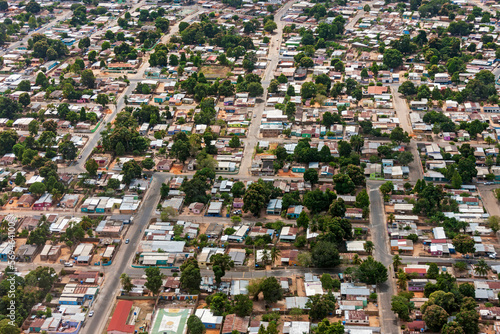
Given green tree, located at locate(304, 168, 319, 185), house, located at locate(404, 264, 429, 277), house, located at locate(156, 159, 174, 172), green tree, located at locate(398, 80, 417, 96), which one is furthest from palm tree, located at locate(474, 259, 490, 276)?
green tree, located at locate(398, 80, 417, 96)

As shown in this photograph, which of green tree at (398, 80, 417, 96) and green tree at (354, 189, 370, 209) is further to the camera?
green tree at (398, 80, 417, 96)

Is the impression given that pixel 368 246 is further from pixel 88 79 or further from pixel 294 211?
pixel 88 79

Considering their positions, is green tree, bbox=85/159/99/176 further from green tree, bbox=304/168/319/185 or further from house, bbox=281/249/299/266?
house, bbox=281/249/299/266

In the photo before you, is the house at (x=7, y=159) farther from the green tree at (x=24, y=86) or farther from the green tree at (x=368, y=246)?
the green tree at (x=368, y=246)

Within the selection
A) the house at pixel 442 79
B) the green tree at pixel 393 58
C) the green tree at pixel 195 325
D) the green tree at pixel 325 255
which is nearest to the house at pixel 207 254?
the green tree at pixel 195 325

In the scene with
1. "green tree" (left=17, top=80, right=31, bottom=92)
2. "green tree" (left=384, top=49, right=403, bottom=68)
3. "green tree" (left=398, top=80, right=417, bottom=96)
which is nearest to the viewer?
"green tree" (left=398, top=80, right=417, bottom=96)

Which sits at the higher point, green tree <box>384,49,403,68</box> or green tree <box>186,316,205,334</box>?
green tree <box>384,49,403,68</box>

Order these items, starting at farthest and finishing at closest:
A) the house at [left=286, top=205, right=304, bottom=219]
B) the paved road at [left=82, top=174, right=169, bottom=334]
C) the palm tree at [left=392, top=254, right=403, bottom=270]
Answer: the house at [left=286, top=205, right=304, bottom=219], the palm tree at [left=392, top=254, right=403, bottom=270], the paved road at [left=82, top=174, right=169, bottom=334]
